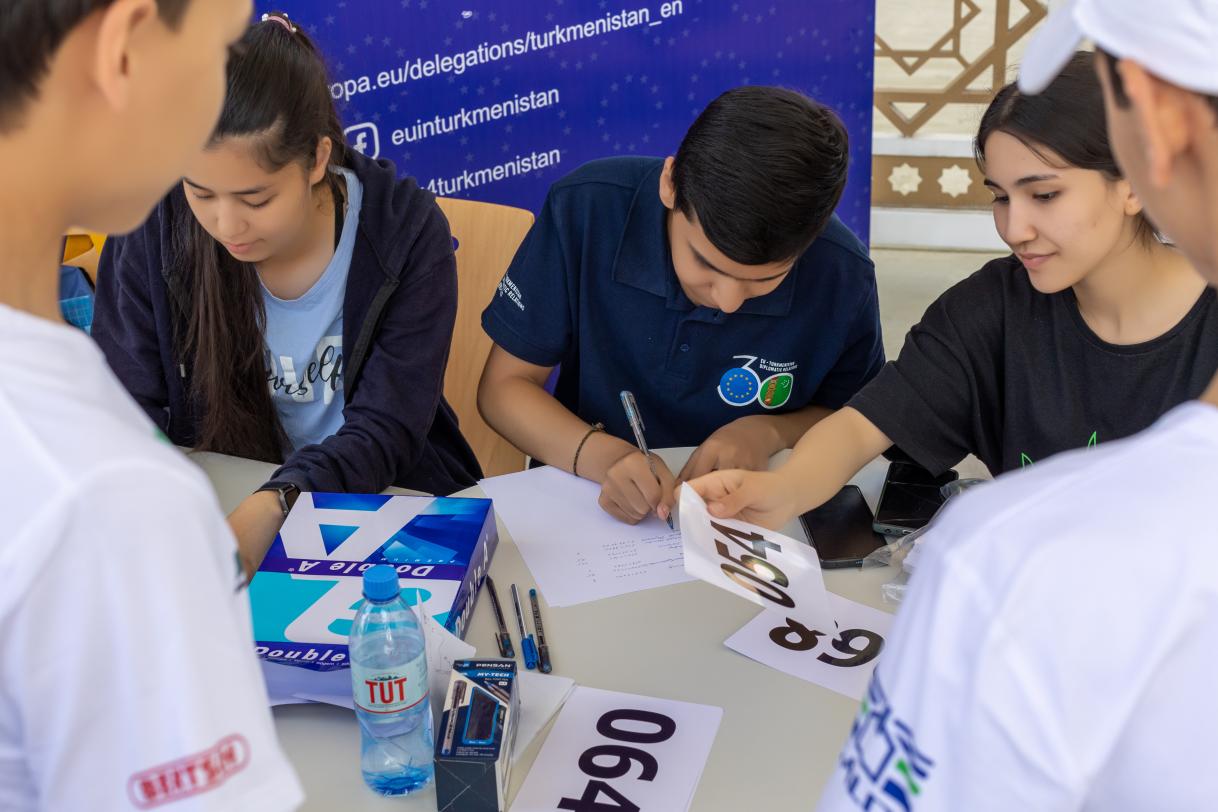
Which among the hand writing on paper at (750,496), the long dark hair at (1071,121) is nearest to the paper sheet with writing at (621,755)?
the hand writing on paper at (750,496)

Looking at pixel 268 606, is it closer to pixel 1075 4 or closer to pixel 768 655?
pixel 768 655

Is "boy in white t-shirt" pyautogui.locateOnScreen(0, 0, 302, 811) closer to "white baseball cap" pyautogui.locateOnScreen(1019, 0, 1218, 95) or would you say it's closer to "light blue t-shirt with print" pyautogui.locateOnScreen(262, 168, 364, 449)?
"white baseball cap" pyautogui.locateOnScreen(1019, 0, 1218, 95)

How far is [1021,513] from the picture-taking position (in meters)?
0.53

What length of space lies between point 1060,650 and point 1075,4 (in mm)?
326

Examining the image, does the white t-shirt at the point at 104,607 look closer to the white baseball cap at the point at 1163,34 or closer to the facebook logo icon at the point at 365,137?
the white baseball cap at the point at 1163,34

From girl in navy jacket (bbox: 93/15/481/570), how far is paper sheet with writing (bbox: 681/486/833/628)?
0.54m

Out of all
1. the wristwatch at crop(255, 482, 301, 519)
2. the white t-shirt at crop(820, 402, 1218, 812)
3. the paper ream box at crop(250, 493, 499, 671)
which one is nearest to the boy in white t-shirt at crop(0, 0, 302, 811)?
the white t-shirt at crop(820, 402, 1218, 812)

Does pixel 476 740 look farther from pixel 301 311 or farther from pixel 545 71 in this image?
pixel 545 71

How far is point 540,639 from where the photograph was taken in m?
1.20

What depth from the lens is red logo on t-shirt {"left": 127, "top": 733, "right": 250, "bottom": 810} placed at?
515 millimetres

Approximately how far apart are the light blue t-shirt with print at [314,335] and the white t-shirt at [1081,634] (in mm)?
1339

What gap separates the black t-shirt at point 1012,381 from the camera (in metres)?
1.44

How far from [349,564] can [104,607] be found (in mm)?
757

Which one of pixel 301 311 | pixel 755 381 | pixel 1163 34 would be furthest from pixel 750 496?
pixel 1163 34
